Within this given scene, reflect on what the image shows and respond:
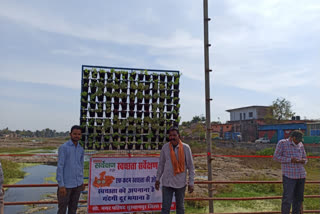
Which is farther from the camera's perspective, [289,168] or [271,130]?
[271,130]

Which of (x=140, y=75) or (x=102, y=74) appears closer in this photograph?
(x=102, y=74)

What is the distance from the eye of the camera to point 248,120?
56.5m

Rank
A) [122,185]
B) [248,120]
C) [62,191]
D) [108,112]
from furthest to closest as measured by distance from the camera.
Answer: [248,120], [108,112], [122,185], [62,191]

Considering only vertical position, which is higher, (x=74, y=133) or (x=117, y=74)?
(x=117, y=74)

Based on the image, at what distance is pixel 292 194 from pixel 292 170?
0.47 metres

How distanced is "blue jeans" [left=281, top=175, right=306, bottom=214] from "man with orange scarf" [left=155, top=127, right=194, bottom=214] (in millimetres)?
2029

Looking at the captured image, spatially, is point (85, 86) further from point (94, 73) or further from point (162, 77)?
point (162, 77)

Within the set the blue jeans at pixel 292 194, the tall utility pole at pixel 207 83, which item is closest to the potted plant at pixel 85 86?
the tall utility pole at pixel 207 83

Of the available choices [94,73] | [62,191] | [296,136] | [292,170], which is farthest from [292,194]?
[94,73]

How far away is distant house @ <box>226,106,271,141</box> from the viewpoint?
55159 mm

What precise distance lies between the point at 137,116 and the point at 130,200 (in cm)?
179

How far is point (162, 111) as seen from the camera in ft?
19.0

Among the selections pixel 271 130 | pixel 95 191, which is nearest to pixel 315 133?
pixel 271 130

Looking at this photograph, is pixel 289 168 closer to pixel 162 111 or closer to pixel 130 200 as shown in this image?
pixel 162 111
